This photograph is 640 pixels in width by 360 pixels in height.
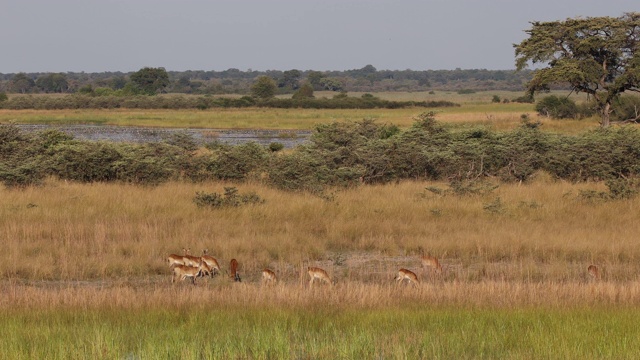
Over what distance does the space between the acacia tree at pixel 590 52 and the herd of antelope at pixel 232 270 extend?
92.9 ft

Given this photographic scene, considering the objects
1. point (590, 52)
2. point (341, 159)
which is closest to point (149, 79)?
point (590, 52)

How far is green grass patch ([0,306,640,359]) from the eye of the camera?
6785mm

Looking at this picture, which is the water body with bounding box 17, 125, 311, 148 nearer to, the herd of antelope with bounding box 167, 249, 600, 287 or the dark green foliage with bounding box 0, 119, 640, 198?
the dark green foliage with bounding box 0, 119, 640, 198

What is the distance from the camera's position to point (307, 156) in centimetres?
2284

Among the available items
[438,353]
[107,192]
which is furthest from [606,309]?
[107,192]

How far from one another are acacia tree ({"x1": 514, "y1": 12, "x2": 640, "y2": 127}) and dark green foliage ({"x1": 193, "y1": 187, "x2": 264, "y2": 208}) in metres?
24.5

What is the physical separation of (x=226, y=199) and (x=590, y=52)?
92.2 feet

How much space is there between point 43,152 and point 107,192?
22.5ft

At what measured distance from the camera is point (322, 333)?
25.2ft

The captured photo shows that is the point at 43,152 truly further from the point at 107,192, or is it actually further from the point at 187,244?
the point at 187,244

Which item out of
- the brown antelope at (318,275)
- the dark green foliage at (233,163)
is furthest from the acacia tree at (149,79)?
the brown antelope at (318,275)

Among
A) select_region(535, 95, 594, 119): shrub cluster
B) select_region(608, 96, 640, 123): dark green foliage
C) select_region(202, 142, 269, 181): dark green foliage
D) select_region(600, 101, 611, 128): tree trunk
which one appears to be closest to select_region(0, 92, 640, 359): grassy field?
select_region(202, 142, 269, 181): dark green foliage

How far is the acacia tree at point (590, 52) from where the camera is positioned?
39.1 meters

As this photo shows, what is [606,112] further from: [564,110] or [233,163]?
[233,163]
